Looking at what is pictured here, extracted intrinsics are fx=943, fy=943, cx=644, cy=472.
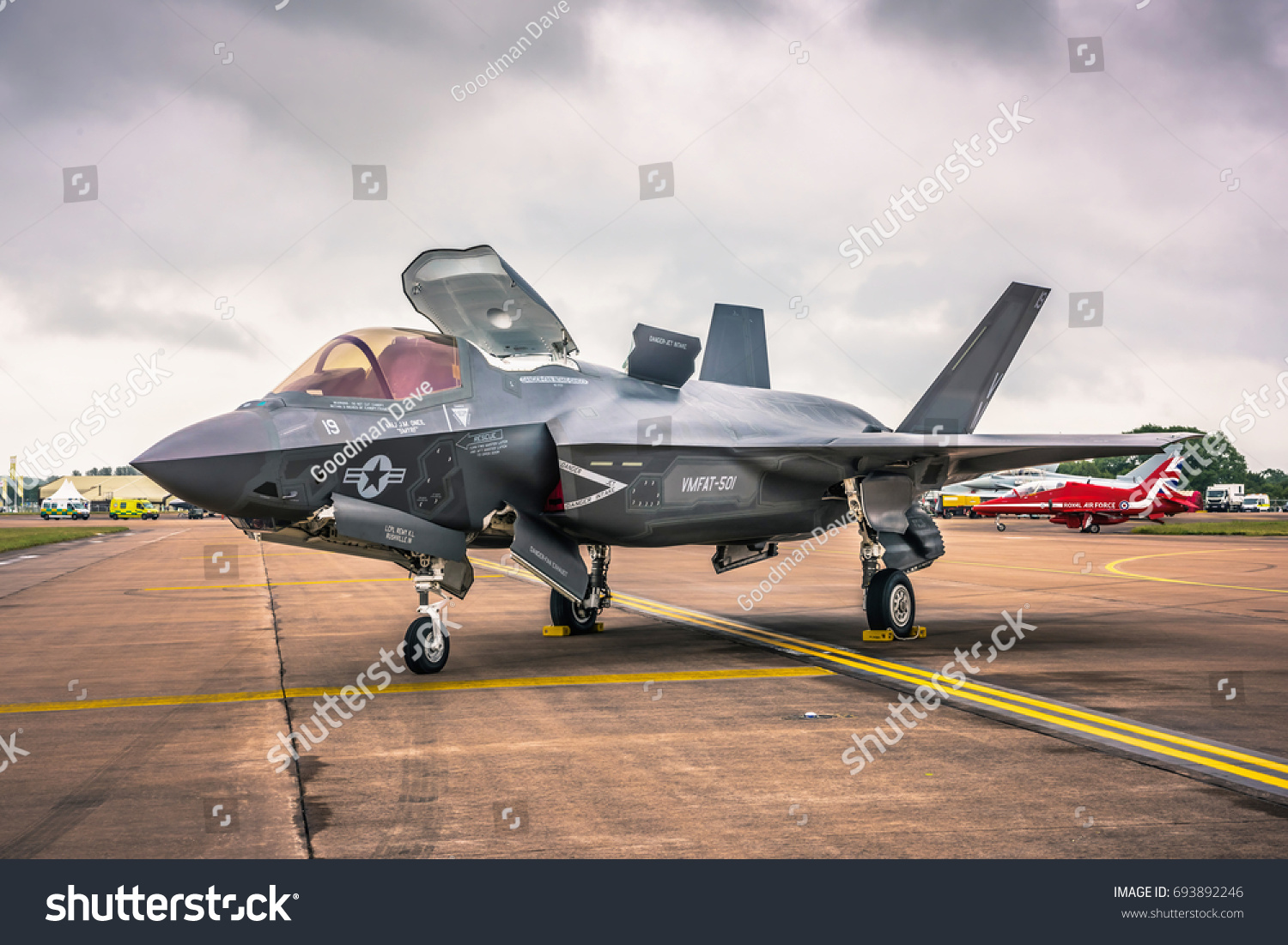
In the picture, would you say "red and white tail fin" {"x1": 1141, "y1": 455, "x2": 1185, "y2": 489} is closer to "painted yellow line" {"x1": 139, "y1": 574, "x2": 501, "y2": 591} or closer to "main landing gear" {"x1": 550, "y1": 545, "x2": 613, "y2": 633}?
"painted yellow line" {"x1": 139, "y1": 574, "x2": 501, "y2": 591}

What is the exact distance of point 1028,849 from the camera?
4.23 meters

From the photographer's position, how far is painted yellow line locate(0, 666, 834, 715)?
8.13 meters

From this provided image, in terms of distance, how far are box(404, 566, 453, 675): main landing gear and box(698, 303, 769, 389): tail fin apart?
7.29 m

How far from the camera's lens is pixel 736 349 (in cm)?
1539

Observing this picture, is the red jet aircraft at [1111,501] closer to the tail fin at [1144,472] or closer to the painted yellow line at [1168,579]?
the tail fin at [1144,472]

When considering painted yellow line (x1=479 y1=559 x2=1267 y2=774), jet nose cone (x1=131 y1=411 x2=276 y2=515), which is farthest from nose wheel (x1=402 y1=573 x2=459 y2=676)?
painted yellow line (x1=479 y1=559 x2=1267 y2=774)

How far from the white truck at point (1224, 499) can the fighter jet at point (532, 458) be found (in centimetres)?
11182

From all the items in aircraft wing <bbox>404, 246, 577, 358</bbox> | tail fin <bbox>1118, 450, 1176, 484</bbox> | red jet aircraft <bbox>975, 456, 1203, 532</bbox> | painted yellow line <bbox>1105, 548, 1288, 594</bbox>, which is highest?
aircraft wing <bbox>404, 246, 577, 358</bbox>

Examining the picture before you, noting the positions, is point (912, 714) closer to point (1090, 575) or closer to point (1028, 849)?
point (1028, 849)

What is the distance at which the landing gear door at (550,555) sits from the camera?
31.4 ft

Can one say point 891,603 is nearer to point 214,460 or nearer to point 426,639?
point 426,639

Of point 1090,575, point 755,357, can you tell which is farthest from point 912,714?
point 1090,575

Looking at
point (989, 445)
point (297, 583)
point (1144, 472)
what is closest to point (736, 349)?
point (989, 445)

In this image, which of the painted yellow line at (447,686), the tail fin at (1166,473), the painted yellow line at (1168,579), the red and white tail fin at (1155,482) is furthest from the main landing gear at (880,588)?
the red and white tail fin at (1155,482)
